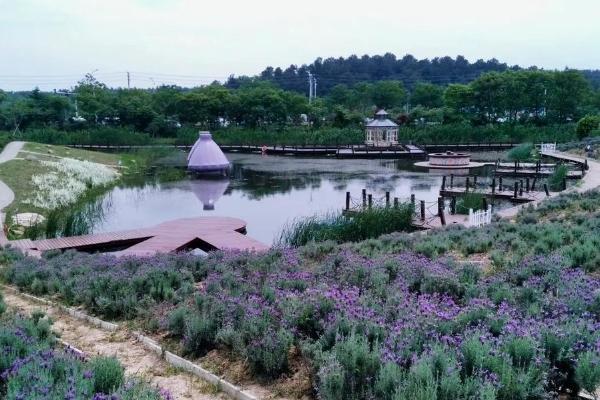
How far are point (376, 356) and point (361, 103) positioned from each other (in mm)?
69485

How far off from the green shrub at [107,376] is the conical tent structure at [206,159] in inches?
1087

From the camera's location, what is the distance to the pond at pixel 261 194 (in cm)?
1776

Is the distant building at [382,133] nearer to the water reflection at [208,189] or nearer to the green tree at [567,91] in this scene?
the green tree at [567,91]

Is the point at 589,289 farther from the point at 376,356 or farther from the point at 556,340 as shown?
the point at 376,356

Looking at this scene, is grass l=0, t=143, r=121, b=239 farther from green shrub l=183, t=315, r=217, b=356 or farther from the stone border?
green shrub l=183, t=315, r=217, b=356

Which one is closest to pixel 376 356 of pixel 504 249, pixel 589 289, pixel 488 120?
pixel 589 289

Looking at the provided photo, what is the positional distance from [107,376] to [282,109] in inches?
2233

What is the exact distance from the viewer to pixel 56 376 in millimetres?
3652

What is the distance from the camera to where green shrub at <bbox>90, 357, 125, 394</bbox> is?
11.8 ft

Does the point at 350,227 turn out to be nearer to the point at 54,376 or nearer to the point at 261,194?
the point at 261,194

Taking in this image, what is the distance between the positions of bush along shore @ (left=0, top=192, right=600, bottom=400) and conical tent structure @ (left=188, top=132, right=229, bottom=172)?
71.5ft

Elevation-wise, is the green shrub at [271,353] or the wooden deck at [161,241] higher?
the green shrub at [271,353]

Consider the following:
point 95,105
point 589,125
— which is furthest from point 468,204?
point 95,105

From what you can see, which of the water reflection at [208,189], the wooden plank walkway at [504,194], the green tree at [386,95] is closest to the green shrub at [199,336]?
the water reflection at [208,189]
